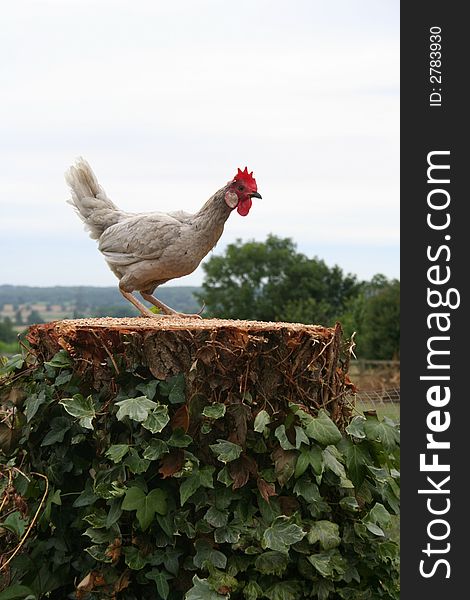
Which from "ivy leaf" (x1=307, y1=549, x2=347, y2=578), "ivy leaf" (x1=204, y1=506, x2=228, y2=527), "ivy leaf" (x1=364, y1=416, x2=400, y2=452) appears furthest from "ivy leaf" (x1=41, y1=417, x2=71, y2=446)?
"ivy leaf" (x1=364, y1=416, x2=400, y2=452)

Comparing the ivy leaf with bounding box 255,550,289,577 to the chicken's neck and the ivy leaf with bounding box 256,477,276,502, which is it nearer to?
the ivy leaf with bounding box 256,477,276,502

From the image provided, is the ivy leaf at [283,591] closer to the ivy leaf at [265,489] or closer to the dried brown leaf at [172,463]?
the ivy leaf at [265,489]

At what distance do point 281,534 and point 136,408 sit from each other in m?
0.88

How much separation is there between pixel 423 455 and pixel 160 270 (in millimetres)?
2154

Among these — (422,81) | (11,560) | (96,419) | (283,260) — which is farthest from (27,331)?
(283,260)

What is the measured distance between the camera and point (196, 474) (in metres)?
3.98

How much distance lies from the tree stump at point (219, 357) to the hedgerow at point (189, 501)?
56mm

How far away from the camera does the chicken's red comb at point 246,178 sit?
5191 mm

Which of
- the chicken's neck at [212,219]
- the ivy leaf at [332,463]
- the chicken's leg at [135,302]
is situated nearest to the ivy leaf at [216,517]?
the ivy leaf at [332,463]

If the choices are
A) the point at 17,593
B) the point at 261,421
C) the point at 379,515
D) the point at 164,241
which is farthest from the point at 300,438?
the point at 164,241

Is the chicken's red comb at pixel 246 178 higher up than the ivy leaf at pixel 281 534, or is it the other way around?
the chicken's red comb at pixel 246 178

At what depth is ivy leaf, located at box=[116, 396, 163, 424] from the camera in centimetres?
391

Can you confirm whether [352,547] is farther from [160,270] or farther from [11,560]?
[160,270]

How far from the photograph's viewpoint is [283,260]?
107 ft
